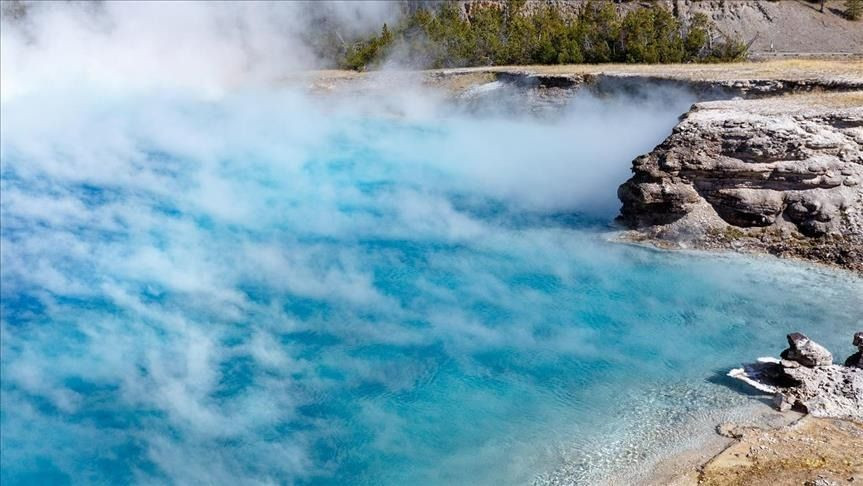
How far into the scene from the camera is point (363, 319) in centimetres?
1063

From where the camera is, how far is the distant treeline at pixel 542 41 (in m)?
27.1

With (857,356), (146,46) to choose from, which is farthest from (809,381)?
(146,46)

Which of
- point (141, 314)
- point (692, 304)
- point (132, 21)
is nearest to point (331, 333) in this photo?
point (141, 314)

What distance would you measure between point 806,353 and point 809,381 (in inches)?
12.5

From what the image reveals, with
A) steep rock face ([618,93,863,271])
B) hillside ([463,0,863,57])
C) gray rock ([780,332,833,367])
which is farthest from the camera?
hillside ([463,0,863,57])

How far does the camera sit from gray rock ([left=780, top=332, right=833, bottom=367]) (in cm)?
823

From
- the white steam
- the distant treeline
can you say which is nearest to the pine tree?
the distant treeline

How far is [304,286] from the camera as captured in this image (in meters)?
11.7

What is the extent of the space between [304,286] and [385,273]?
49.2 inches

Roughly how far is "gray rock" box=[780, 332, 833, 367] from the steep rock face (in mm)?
3455

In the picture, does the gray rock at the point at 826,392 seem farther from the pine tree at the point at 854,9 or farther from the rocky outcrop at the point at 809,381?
the pine tree at the point at 854,9

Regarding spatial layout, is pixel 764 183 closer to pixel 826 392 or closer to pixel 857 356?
pixel 857 356

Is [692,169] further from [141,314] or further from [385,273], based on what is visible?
[141,314]

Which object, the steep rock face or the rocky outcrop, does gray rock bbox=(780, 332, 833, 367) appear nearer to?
the rocky outcrop
